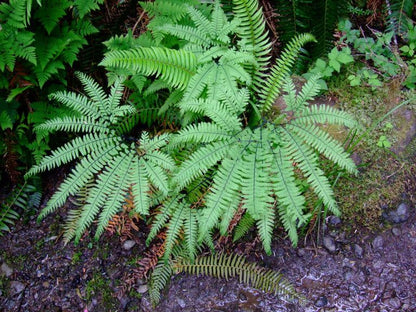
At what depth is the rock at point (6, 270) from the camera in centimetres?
396

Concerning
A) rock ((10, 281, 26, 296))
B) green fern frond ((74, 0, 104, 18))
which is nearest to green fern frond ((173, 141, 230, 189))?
green fern frond ((74, 0, 104, 18))

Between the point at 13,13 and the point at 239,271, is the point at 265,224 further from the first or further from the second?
the point at 13,13

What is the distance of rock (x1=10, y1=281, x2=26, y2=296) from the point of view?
12.6ft

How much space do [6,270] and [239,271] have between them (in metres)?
2.62

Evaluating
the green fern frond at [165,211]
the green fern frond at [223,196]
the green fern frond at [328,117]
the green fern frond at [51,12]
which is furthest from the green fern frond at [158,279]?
the green fern frond at [51,12]

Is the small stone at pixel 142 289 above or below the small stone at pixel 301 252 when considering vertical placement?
below

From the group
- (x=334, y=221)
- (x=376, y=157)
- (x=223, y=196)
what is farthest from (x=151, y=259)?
(x=376, y=157)

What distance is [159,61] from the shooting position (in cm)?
324

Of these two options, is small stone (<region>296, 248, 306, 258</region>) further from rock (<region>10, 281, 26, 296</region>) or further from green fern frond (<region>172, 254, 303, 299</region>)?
rock (<region>10, 281, 26, 296</region>)

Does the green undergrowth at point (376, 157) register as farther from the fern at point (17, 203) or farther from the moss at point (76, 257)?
the fern at point (17, 203)

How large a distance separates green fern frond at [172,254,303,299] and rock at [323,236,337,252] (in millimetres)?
564

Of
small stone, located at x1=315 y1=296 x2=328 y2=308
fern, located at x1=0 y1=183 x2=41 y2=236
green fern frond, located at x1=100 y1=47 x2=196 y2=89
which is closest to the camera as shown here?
green fern frond, located at x1=100 y1=47 x2=196 y2=89

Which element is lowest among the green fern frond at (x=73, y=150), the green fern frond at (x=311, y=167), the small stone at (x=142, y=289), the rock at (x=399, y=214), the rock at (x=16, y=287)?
the rock at (x=16, y=287)

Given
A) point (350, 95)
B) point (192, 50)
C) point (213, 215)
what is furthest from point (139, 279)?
point (350, 95)
